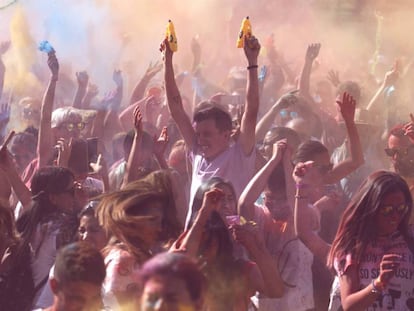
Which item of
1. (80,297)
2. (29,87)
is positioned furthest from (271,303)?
(29,87)

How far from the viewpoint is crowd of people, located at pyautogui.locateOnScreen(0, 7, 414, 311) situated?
339 cm

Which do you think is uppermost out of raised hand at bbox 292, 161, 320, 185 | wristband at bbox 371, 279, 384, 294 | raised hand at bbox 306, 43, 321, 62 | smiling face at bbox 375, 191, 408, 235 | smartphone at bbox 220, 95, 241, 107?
raised hand at bbox 306, 43, 321, 62

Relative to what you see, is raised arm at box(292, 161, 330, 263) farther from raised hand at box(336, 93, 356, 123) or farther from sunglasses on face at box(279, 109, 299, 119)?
sunglasses on face at box(279, 109, 299, 119)

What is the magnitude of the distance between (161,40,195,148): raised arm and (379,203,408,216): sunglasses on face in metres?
1.43

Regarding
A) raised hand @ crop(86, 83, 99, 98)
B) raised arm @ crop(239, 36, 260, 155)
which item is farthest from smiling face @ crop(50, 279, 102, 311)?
raised hand @ crop(86, 83, 99, 98)

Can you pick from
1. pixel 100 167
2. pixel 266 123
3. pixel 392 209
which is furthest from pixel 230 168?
pixel 266 123

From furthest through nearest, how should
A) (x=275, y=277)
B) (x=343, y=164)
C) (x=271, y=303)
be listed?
(x=343, y=164) → (x=271, y=303) → (x=275, y=277)

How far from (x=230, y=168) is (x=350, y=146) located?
858 millimetres

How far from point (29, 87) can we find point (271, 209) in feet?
20.6

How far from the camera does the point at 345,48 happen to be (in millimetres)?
11648

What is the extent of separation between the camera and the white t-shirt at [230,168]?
4.62m

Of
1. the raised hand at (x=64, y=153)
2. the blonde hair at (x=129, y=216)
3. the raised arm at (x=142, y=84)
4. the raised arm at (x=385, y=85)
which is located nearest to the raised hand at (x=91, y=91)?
the raised arm at (x=142, y=84)

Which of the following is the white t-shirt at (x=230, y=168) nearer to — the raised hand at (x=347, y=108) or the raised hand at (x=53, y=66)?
the raised hand at (x=347, y=108)

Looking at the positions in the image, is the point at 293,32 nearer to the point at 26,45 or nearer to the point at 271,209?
the point at 26,45
